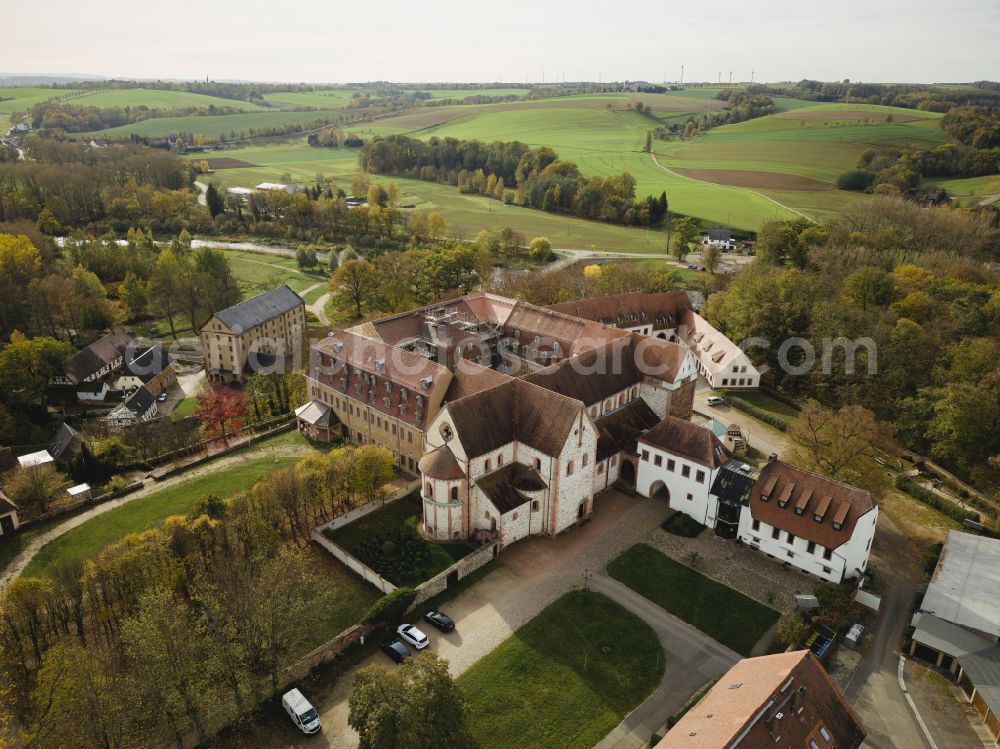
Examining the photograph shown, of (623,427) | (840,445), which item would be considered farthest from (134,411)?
(840,445)

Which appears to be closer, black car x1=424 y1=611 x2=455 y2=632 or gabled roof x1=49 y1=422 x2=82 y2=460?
black car x1=424 y1=611 x2=455 y2=632

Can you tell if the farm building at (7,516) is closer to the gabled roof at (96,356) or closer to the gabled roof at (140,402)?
the gabled roof at (140,402)

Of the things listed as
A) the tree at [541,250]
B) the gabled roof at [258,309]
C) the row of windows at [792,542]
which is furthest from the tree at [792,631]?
the tree at [541,250]

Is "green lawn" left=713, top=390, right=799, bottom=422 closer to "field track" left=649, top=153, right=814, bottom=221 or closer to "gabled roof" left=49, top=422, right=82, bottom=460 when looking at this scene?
"field track" left=649, top=153, right=814, bottom=221

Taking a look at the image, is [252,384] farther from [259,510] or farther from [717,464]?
[717,464]

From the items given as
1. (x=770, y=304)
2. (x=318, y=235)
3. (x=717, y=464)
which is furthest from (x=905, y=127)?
(x=717, y=464)

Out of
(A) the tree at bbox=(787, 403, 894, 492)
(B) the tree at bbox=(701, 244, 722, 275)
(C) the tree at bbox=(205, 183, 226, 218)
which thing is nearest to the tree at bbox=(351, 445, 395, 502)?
(A) the tree at bbox=(787, 403, 894, 492)

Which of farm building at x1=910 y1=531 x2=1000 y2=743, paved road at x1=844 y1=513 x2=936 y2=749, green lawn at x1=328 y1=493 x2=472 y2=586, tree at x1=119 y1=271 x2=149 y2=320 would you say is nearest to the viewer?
paved road at x1=844 y1=513 x2=936 y2=749
